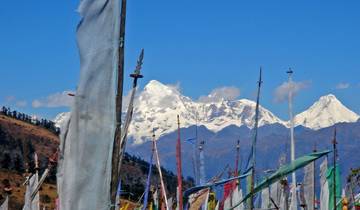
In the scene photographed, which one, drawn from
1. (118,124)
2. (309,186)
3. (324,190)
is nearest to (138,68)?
(118,124)

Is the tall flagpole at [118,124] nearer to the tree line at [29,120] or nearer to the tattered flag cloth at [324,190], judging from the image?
the tattered flag cloth at [324,190]

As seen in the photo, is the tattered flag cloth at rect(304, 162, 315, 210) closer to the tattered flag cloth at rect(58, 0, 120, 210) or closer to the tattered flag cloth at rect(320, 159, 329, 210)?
the tattered flag cloth at rect(320, 159, 329, 210)

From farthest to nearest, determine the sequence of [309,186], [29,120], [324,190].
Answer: [29,120], [324,190], [309,186]

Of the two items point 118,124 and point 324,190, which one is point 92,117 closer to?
point 118,124

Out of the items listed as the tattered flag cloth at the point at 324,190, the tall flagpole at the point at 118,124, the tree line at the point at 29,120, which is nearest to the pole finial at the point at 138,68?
the tall flagpole at the point at 118,124

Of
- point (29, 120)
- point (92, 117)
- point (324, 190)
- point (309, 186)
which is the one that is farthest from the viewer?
point (29, 120)

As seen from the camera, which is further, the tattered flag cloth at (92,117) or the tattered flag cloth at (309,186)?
the tattered flag cloth at (309,186)

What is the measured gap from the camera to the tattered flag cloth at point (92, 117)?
8898mm

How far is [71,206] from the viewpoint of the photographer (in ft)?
29.5

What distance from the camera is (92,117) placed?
8906 mm

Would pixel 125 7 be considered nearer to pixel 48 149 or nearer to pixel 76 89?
pixel 76 89

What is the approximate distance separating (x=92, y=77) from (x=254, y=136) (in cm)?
670

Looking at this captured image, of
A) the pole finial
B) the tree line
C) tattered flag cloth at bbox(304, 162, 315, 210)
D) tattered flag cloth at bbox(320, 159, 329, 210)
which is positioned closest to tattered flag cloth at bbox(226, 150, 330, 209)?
the pole finial

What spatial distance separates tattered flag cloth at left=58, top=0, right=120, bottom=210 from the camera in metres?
8.90
